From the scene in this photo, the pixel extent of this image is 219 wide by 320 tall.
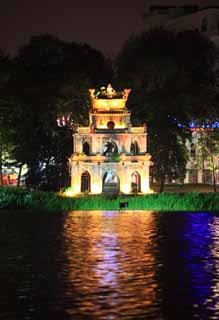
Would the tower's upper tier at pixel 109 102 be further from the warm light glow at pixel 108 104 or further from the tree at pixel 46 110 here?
the tree at pixel 46 110

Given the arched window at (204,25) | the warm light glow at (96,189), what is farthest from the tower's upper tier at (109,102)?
the arched window at (204,25)

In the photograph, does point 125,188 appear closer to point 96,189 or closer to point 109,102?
point 96,189

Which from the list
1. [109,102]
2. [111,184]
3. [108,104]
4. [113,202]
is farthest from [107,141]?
[113,202]

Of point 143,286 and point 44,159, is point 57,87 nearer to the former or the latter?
point 44,159

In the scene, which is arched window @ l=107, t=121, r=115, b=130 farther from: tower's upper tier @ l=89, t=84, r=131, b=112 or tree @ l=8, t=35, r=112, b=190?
tree @ l=8, t=35, r=112, b=190

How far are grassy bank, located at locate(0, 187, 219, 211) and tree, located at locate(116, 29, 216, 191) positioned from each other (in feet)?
69.9

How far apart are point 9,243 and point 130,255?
7.00 metres

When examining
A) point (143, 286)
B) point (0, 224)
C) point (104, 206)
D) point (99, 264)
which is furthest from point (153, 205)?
point (143, 286)

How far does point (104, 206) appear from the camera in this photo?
59.8 meters

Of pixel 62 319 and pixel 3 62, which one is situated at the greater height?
pixel 3 62

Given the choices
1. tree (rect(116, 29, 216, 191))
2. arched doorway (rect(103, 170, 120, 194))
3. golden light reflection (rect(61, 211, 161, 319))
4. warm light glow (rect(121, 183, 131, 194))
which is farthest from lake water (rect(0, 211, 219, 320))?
tree (rect(116, 29, 216, 191))

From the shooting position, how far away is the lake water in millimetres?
21734

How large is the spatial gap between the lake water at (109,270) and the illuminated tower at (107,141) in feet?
90.1

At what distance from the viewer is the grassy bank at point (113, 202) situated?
193ft
